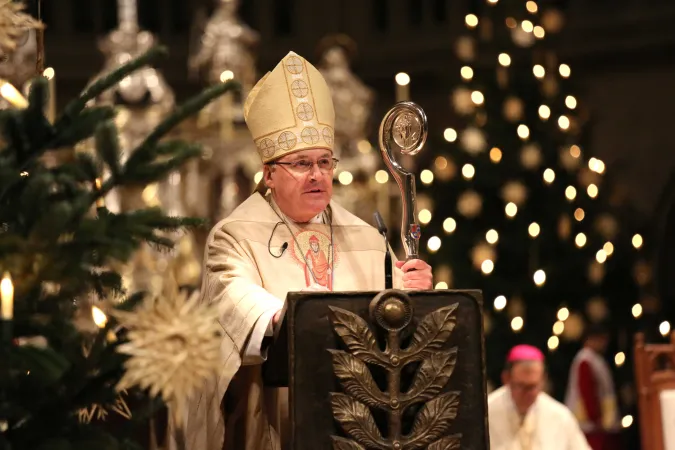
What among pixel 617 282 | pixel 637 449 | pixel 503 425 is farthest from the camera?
pixel 637 449

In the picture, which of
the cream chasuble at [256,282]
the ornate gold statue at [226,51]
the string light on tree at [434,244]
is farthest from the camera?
the ornate gold statue at [226,51]

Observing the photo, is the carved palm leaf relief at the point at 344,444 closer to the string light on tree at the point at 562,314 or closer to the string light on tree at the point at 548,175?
the string light on tree at the point at 562,314

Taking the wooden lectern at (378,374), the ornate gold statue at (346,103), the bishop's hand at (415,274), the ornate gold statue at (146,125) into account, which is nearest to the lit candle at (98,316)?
the wooden lectern at (378,374)

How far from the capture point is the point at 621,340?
8.42 meters

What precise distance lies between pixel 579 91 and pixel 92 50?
22.9 ft

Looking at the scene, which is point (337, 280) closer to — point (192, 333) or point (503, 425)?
point (192, 333)

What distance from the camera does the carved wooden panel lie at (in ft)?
9.45

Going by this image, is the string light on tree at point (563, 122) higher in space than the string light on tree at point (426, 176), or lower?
higher

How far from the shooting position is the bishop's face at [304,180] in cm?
365

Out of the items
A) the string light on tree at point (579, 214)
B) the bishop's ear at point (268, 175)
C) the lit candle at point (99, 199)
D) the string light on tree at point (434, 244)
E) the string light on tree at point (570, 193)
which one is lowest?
the lit candle at point (99, 199)

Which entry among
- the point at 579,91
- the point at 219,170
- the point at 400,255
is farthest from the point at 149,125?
the point at 579,91

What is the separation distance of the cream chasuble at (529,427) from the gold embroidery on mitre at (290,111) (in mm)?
2837

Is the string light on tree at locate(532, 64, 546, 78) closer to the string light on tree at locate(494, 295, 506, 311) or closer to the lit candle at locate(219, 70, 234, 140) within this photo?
the string light on tree at locate(494, 295, 506, 311)

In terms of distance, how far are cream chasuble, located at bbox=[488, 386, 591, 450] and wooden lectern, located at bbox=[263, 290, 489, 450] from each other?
3.33 meters
